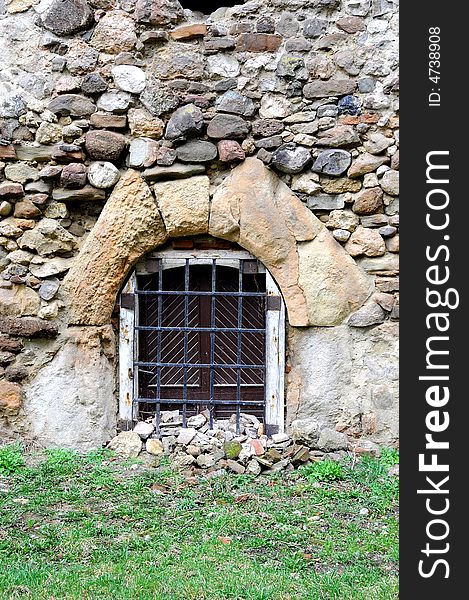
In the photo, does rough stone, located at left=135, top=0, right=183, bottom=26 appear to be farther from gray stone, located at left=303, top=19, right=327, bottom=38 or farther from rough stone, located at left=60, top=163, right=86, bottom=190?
rough stone, located at left=60, top=163, right=86, bottom=190

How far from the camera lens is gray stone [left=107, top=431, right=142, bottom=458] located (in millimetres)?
4582

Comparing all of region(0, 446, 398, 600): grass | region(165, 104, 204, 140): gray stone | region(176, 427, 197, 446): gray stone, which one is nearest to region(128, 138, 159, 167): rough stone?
region(165, 104, 204, 140): gray stone

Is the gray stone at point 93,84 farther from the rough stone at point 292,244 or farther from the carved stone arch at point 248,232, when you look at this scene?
the rough stone at point 292,244

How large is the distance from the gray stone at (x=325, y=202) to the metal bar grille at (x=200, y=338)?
54 cm

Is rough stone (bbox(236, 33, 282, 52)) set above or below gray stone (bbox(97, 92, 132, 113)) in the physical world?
above

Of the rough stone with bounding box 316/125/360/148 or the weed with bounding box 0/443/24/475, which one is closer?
the weed with bounding box 0/443/24/475

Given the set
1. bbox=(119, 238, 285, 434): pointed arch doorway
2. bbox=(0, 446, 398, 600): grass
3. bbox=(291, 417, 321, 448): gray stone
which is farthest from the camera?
bbox=(119, 238, 285, 434): pointed arch doorway

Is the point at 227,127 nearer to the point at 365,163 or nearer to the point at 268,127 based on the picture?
the point at 268,127

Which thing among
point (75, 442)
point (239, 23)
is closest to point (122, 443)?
point (75, 442)

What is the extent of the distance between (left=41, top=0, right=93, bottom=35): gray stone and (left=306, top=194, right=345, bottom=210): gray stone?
1786mm

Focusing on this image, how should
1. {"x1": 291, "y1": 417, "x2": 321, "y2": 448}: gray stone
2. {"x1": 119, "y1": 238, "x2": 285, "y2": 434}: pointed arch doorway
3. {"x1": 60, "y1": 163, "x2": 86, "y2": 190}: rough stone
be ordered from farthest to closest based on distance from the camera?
{"x1": 119, "y1": 238, "x2": 285, "y2": 434}: pointed arch doorway, {"x1": 60, "y1": 163, "x2": 86, "y2": 190}: rough stone, {"x1": 291, "y1": 417, "x2": 321, "y2": 448}: gray stone

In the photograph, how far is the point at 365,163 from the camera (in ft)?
14.7

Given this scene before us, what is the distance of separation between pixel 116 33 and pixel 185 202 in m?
1.14

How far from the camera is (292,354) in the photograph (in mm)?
4609
